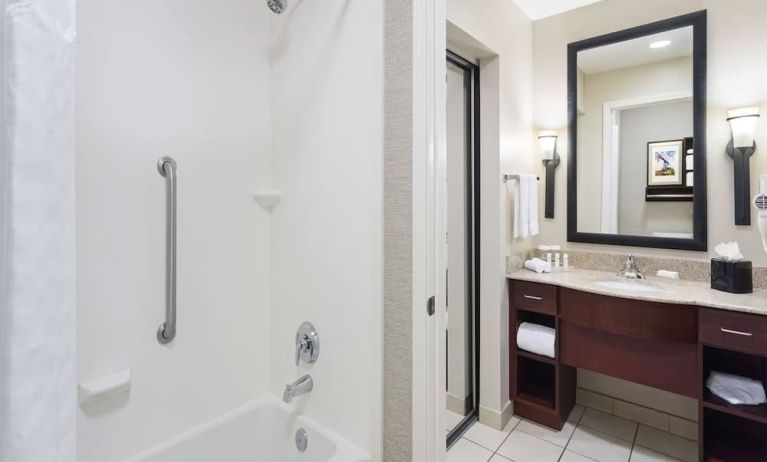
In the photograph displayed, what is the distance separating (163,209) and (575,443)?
7.97ft

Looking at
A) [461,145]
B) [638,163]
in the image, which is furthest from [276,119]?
[638,163]

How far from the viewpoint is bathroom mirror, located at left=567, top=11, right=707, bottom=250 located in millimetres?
2122

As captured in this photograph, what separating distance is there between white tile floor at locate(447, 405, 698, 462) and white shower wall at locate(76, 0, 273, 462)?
4.29 ft

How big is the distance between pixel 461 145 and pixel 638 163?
3.69 feet

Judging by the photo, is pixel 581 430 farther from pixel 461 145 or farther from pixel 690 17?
pixel 690 17

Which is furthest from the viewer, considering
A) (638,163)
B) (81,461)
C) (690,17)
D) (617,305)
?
(638,163)

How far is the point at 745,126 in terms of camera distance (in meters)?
1.91

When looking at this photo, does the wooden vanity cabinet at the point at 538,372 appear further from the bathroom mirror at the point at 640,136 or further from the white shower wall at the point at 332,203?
the white shower wall at the point at 332,203

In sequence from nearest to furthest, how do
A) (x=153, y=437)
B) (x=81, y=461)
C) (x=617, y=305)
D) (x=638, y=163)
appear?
(x=81, y=461)
(x=153, y=437)
(x=617, y=305)
(x=638, y=163)

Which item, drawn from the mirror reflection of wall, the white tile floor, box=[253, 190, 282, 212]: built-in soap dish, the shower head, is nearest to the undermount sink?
the mirror reflection of wall

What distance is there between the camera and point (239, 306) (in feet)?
5.28

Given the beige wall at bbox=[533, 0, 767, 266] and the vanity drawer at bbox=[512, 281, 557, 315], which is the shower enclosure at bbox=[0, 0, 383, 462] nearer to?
the vanity drawer at bbox=[512, 281, 557, 315]

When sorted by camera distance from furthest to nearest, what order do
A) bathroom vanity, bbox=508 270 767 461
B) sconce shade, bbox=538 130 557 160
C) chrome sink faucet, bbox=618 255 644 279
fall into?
sconce shade, bbox=538 130 557 160
chrome sink faucet, bbox=618 255 644 279
bathroom vanity, bbox=508 270 767 461

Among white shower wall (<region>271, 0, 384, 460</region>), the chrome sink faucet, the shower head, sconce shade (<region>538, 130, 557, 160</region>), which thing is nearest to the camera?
white shower wall (<region>271, 0, 384, 460</region>)
